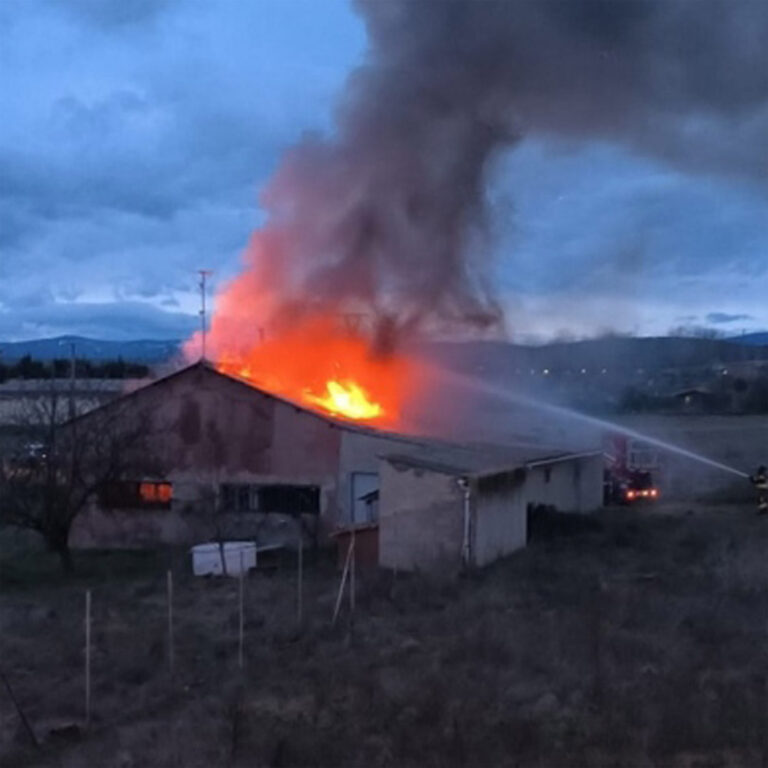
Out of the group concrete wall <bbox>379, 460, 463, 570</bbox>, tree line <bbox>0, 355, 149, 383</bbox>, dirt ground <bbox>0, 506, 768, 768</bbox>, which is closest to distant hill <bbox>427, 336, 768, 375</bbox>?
concrete wall <bbox>379, 460, 463, 570</bbox>

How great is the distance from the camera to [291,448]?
93.1 feet

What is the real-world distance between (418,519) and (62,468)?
731 centimetres

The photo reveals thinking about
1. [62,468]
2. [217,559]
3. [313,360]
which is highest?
[313,360]

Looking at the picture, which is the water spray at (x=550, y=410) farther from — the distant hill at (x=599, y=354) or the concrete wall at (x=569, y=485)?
the concrete wall at (x=569, y=485)

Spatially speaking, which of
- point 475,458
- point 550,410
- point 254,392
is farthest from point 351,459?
point 550,410

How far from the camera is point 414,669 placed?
46.8 ft

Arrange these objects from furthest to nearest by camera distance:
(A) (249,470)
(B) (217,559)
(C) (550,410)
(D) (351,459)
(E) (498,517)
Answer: (C) (550,410)
(A) (249,470)
(D) (351,459)
(E) (498,517)
(B) (217,559)

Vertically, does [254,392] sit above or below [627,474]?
above

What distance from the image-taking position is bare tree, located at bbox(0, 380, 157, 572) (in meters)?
24.9

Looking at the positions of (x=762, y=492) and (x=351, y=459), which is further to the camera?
(x=762, y=492)

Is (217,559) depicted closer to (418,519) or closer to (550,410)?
(418,519)

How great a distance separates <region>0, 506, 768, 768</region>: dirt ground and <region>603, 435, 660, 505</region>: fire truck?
38.3ft

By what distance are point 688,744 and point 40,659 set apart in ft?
28.5

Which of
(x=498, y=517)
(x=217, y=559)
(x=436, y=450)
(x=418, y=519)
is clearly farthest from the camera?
(x=436, y=450)
